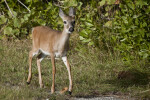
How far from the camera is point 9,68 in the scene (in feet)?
26.4

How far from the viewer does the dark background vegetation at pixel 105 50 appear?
22.7 feet

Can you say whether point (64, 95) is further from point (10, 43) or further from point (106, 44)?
point (10, 43)

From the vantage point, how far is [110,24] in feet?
28.6

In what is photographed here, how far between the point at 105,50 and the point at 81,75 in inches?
57.2

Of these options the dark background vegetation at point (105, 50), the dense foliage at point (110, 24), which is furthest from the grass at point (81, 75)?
the dense foliage at point (110, 24)

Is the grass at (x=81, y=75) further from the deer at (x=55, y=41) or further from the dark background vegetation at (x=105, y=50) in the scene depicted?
the deer at (x=55, y=41)

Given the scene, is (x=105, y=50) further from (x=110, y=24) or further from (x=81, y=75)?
(x=81, y=75)

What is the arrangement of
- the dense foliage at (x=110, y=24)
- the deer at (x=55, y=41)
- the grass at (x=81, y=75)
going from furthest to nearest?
the dense foliage at (x=110, y=24) → the deer at (x=55, y=41) → the grass at (x=81, y=75)

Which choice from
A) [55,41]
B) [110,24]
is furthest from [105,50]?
[55,41]

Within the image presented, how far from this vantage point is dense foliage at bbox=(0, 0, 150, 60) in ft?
24.8

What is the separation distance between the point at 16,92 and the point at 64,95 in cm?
75

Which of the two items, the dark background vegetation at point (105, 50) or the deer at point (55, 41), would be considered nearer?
the deer at point (55, 41)

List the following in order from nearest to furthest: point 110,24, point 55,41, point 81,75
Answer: point 55,41
point 81,75
point 110,24

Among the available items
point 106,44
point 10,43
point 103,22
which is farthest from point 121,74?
point 10,43
